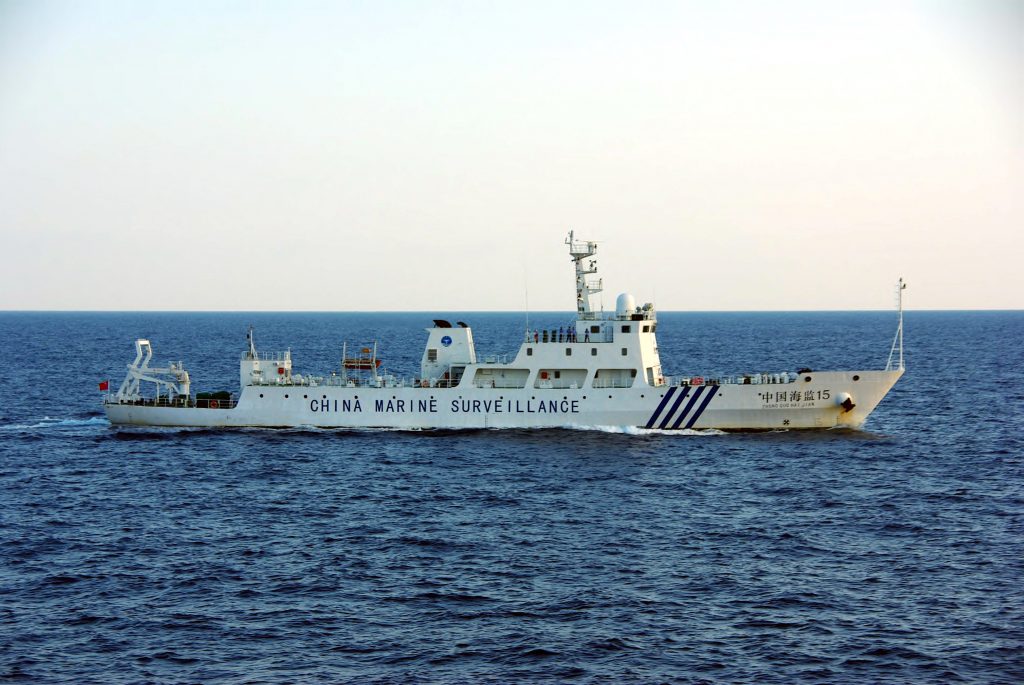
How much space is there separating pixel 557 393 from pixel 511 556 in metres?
22.7

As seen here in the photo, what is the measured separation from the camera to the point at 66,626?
2628 cm

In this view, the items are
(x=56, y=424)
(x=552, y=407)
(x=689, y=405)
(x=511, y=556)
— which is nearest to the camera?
(x=511, y=556)

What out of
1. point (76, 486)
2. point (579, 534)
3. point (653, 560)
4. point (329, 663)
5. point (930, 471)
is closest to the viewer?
point (329, 663)

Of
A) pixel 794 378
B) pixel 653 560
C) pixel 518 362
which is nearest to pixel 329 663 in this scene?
pixel 653 560

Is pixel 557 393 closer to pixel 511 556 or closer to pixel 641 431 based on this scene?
pixel 641 431

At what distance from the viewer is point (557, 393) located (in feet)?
178

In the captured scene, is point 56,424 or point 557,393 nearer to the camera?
point 557,393

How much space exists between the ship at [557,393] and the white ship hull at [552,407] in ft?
0.19

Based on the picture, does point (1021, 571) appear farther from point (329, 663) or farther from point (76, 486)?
point (76, 486)

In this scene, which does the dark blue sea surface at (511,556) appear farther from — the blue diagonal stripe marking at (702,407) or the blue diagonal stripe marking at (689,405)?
the blue diagonal stripe marking at (689,405)

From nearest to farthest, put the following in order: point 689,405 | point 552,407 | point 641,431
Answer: point 689,405
point 641,431
point 552,407

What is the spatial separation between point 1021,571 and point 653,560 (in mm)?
11648

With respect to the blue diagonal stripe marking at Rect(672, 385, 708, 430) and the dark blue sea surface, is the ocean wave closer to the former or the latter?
the dark blue sea surface

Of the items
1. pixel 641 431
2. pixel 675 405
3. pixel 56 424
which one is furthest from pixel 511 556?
pixel 56 424
